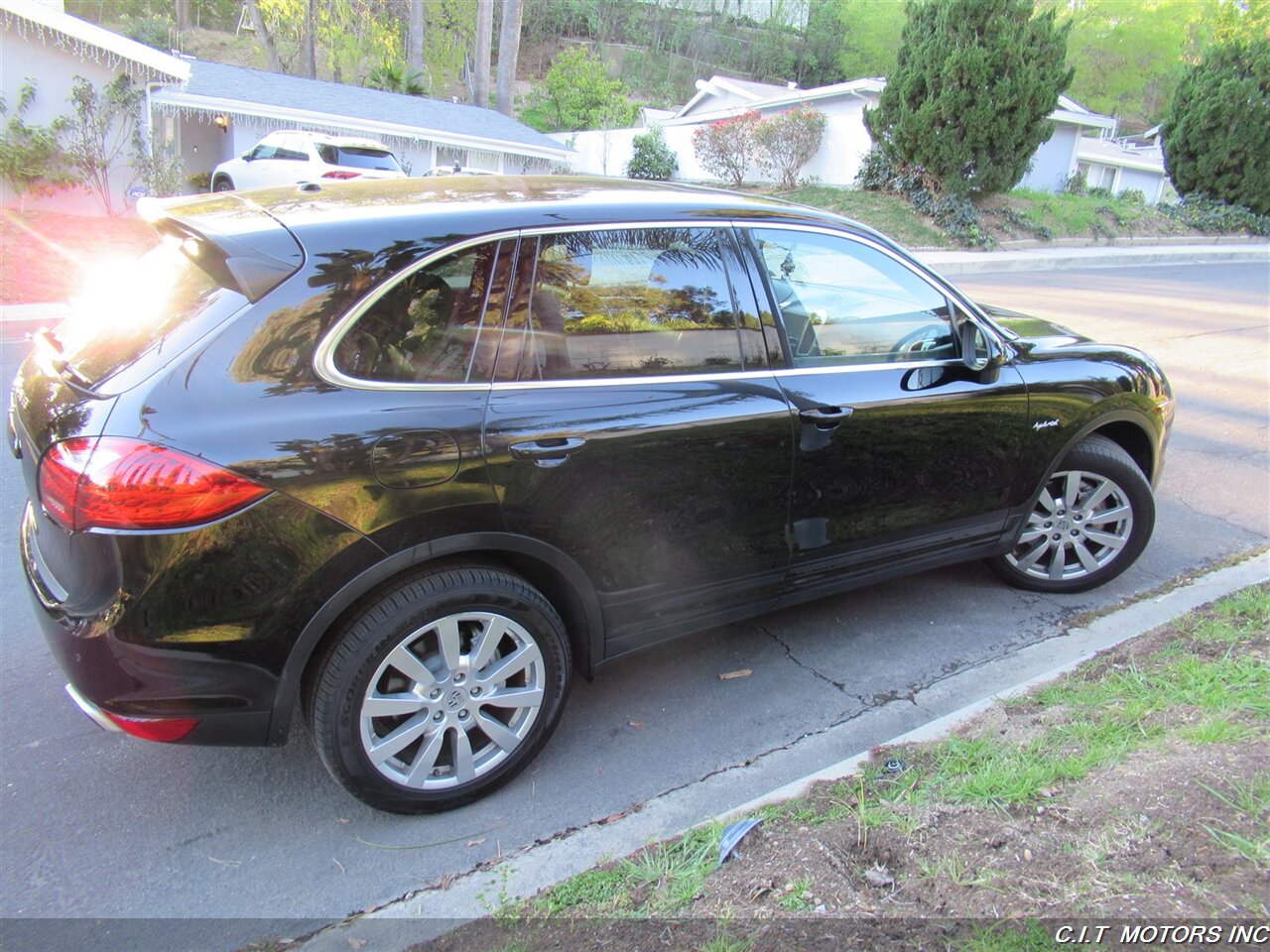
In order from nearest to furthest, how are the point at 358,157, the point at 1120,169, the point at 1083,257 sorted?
the point at 358,157 → the point at 1083,257 → the point at 1120,169

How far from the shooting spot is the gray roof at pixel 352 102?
908 inches

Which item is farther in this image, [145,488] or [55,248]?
[55,248]

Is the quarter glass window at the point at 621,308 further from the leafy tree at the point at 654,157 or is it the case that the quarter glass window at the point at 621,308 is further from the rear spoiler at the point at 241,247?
the leafy tree at the point at 654,157

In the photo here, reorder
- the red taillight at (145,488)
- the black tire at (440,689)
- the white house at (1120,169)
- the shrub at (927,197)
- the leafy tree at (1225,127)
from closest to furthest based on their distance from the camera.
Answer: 1. the red taillight at (145,488)
2. the black tire at (440,689)
3. the shrub at (927,197)
4. the leafy tree at (1225,127)
5. the white house at (1120,169)

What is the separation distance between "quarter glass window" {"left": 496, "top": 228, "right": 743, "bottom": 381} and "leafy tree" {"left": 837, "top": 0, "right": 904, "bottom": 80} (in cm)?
6386

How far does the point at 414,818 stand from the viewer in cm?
274

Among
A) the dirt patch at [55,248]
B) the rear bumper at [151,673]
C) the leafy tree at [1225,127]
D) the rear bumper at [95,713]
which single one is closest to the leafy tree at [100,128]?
the dirt patch at [55,248]

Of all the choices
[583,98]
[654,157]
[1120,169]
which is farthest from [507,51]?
[1120,169]

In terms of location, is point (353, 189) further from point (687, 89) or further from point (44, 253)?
point (687, 89)

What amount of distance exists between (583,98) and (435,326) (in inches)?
1918

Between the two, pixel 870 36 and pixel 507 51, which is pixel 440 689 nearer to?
pixel 507 51

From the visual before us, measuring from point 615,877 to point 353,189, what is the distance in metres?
2.51

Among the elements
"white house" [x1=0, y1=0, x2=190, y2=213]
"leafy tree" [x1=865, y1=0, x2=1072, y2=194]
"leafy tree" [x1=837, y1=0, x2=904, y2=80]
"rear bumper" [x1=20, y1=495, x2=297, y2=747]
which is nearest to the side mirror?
"rear bumper" [x1=20, y1=495, x2=297, y2=747]

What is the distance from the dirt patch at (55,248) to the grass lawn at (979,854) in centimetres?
1117
